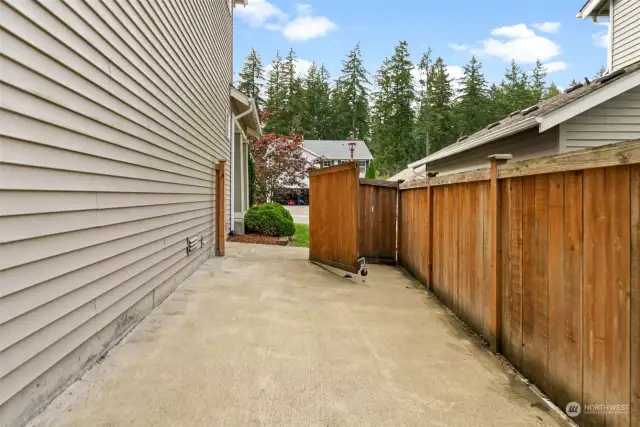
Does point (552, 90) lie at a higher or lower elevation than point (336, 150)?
higher

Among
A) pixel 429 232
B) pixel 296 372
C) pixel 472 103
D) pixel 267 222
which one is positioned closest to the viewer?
pixel 296 372

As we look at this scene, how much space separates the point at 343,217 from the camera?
6.64 metres

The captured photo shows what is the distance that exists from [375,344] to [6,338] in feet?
8.08

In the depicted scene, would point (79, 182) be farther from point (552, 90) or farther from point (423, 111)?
point (552, 90)

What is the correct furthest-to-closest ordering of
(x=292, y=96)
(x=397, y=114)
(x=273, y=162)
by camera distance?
(x=292, y=96) → (x=397, y=114) → (x=273, y=162)

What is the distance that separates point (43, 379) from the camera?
227 cm

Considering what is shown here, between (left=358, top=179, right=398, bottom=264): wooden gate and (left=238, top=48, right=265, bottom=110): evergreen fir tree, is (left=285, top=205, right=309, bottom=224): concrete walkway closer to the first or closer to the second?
(left=358, top=179, right=398, bottom=264): wooden gate

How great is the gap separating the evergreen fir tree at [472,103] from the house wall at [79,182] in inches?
1544

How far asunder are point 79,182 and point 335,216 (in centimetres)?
461

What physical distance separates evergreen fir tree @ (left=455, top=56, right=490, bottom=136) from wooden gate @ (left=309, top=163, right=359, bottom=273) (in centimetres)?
3620

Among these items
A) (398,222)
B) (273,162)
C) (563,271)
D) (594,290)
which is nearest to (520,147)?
(398,222)

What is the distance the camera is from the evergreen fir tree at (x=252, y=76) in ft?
160

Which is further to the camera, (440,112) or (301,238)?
(440,112)

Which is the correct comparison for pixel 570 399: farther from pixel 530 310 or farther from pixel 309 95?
pixel 309 95
